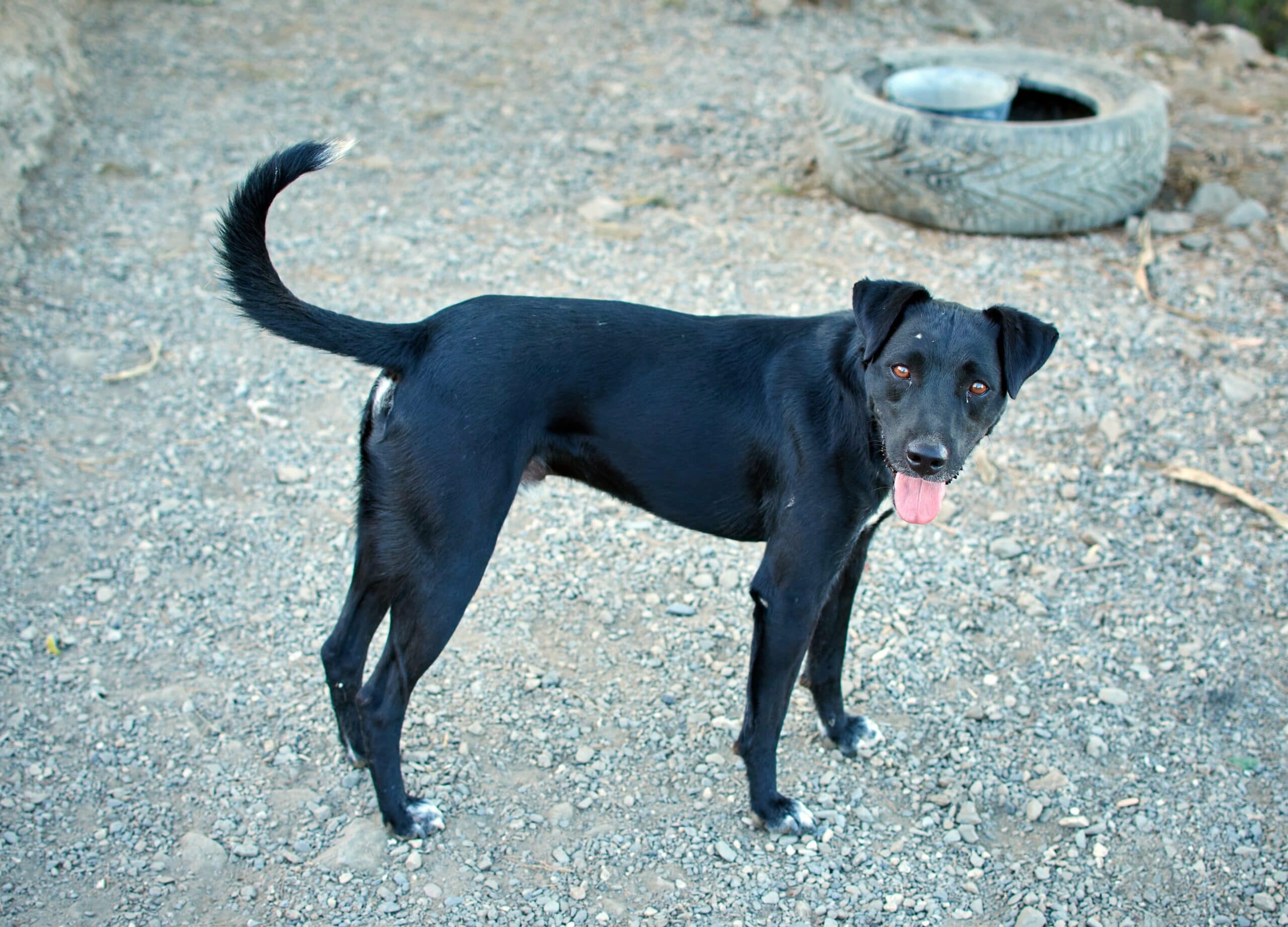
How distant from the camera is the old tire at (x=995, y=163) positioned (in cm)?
613

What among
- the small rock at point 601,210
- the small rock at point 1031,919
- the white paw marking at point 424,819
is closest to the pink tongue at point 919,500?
the small rock at point 1031,919

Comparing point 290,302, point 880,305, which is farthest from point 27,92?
point 880,305

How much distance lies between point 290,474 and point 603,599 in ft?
5.06

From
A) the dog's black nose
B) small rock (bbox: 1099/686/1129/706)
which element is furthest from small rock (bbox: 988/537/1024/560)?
the dog's black nose

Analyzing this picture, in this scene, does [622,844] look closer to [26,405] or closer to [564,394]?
[564,394]

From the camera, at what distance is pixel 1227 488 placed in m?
4.75

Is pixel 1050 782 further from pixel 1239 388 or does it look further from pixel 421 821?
pixel 1239 388

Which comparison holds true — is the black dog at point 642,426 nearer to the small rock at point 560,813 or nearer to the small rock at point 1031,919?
the small rock at point 560,813

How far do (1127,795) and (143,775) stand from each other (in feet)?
10.2

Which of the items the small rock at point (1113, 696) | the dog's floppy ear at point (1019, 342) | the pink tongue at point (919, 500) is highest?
the dog's floppy ear at point (1019, 342)

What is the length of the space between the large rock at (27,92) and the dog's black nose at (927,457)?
5.20m

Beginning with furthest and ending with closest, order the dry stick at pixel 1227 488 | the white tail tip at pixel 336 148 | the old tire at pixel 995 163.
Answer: the old tire at pixel 995 163 < the dry stick at pixel 1227 488 < the white tail tip at pixel 336 148

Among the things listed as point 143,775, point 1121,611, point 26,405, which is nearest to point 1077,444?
point 1121,611

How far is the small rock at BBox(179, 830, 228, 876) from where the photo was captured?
3.06m
